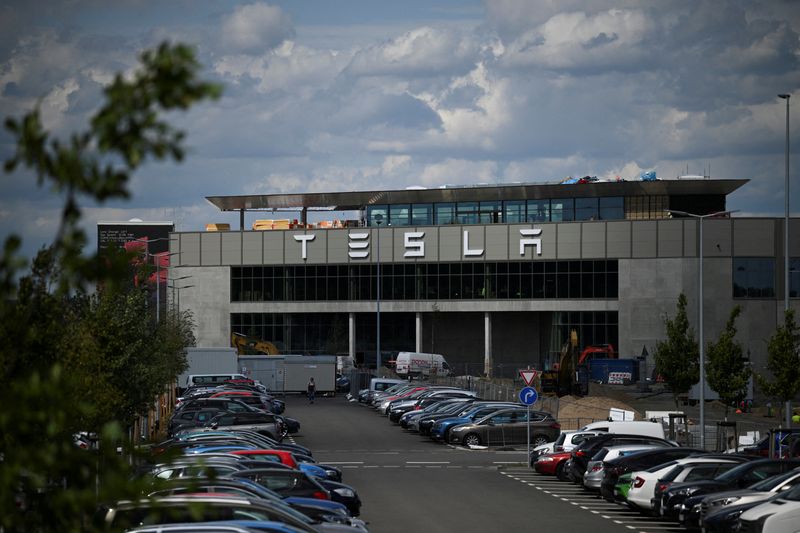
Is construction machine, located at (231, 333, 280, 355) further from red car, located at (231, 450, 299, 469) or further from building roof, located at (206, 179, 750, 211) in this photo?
red car, located at (231, 450, 299, 469)

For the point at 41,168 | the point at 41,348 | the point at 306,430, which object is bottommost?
the point at 306,430

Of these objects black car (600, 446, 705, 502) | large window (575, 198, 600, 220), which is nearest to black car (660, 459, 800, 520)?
black car (600, 446, 705, 502)

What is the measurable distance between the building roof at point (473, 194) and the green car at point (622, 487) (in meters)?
74.8

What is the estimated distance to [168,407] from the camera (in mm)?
63688

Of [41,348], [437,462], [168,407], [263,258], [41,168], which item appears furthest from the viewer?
[263,258]

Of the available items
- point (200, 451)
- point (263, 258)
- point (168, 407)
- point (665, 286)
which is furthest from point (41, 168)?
point (263, 258)

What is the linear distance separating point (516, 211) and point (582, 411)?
49.8 meters

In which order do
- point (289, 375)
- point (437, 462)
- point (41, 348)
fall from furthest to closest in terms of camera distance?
1. point (289, 375)
2. point (437, 462)
3. point (41, 348)

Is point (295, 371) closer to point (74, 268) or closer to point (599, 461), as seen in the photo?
point (599, 461)

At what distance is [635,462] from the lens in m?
29.8

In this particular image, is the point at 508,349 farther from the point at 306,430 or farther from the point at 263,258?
the point at 306,430

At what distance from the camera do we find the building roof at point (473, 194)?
10262 centimetres

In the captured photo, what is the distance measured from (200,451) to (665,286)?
226ft

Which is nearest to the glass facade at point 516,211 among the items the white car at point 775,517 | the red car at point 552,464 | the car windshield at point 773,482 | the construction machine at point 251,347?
the construction machine at point 251,347
